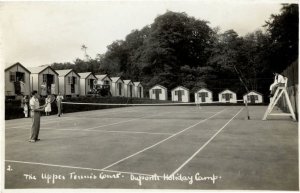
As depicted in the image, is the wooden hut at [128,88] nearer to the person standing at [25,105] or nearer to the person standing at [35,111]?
the person standing at [25,105]

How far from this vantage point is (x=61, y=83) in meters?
34.6

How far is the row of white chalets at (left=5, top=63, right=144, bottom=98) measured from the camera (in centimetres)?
2447

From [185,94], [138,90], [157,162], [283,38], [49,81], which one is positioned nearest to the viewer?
[157,162]

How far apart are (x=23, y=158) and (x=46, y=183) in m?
1.76

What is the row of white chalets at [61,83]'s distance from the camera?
963 inches

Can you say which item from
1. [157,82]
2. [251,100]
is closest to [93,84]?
[157,82]

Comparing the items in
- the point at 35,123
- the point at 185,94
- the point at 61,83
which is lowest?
the point at 35,123

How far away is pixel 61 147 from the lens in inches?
370

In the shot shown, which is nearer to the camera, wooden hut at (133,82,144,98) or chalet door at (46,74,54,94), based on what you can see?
chalet door at (46,74,54,94)

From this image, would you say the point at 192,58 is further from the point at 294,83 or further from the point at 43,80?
the point at 294,83

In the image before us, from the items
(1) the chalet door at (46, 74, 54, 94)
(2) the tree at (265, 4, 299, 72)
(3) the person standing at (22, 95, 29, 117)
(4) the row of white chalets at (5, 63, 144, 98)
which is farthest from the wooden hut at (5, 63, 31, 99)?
(2) the tree at (265, 4, 299, 72)

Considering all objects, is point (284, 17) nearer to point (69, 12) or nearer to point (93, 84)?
point (69, 12)
